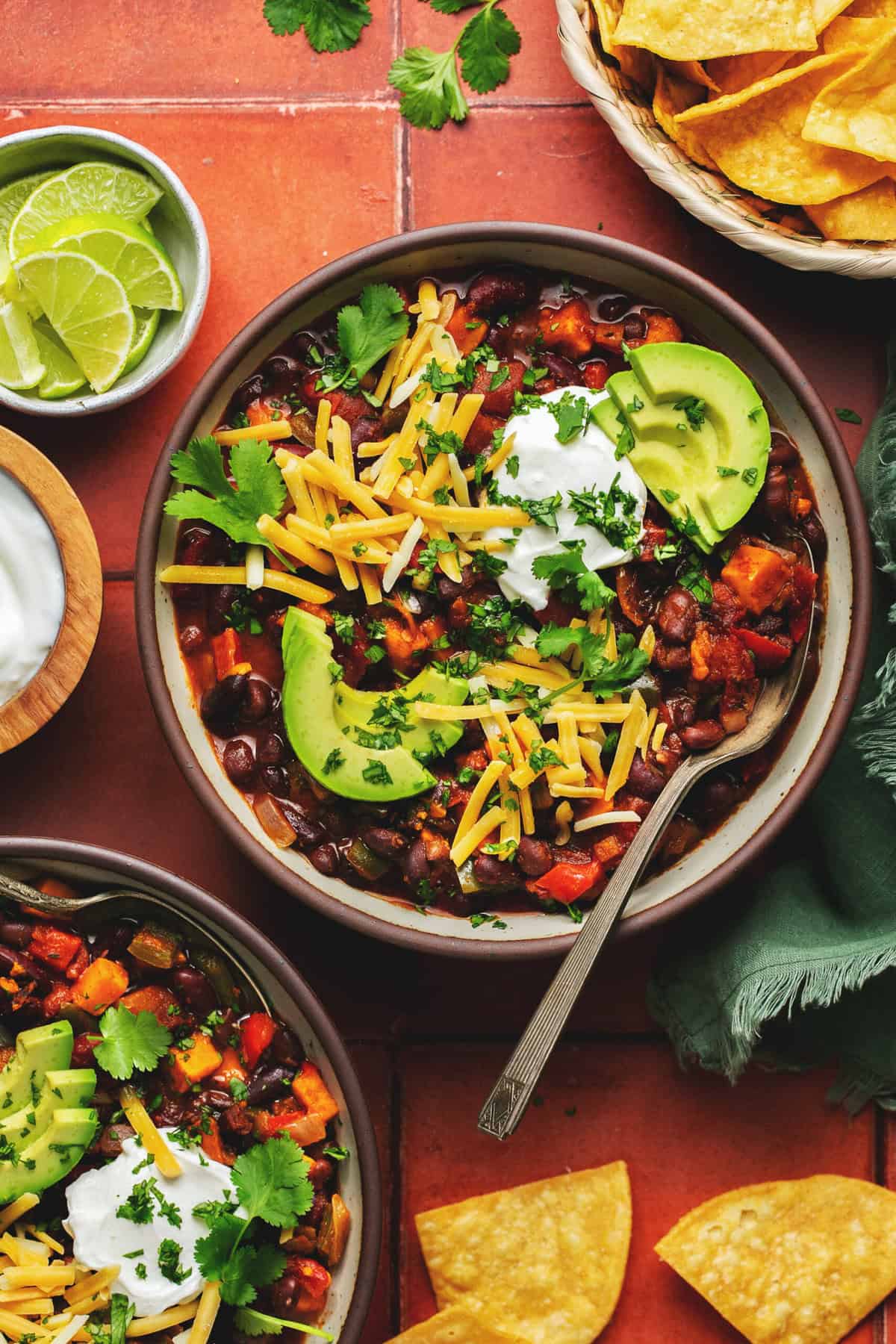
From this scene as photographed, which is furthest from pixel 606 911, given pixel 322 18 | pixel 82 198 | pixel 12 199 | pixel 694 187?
pixel 322 18

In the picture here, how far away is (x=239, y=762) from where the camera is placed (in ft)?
9.40

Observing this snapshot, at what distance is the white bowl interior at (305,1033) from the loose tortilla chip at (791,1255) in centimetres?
86

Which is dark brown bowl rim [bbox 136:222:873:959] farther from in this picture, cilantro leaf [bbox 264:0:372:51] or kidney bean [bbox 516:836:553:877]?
cilantro leaf [bbox 264:0:372:51]

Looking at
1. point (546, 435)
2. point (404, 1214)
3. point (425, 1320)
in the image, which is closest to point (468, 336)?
point (546, 435)

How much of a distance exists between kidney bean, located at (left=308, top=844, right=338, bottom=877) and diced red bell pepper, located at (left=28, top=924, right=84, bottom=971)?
22.6 inches

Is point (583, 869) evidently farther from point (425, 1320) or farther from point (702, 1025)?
point (425, 1320)

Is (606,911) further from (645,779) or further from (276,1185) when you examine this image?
(276,1185)

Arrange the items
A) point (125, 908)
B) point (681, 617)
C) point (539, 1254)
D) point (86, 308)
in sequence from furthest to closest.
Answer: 1. point (539, 1254)
2. point (86, 308)
3. point (125, 908)
4. point (681, 617)

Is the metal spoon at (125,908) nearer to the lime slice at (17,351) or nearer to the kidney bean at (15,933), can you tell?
the kidney bean at (15,933)

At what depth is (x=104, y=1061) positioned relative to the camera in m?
2.74

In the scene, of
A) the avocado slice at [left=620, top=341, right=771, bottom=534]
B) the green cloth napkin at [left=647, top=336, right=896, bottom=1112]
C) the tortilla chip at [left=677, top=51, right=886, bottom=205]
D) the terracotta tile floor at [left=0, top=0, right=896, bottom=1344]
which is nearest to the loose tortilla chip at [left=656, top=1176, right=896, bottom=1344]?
the terracotta tile floor at [left=0, top=0, right=896, bottom=1344]

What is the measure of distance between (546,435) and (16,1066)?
178 cm

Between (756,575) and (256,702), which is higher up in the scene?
(756,575)

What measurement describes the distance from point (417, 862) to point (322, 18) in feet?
7.10
